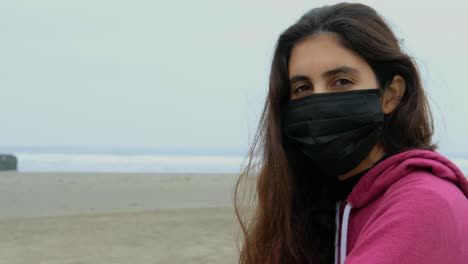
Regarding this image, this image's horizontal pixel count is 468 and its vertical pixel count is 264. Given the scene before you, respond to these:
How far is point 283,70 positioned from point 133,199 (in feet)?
41.6

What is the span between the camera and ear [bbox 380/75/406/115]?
1830 millimetres

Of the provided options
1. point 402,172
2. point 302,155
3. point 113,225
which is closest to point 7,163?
point 113,225

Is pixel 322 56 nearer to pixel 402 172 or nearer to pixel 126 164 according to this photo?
pixel 402 172

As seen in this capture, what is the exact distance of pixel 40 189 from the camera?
15.8 meters

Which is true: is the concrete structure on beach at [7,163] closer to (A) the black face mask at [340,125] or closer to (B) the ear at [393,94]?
(A) the black face mask at [340,125]

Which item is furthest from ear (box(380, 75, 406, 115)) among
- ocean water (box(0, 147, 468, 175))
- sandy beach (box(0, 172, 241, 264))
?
ocean water (box(0, 147, 468, 175))

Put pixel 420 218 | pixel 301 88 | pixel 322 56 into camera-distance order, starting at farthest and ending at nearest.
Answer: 1. pixel 301 88
2. pixel 322 56
3. pixel 420 218

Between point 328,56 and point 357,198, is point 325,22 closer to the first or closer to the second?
point 328,56

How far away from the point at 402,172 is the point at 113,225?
8.45m

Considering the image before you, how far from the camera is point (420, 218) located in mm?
1215

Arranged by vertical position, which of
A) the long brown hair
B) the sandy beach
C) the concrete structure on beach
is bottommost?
the concrete structure on beach

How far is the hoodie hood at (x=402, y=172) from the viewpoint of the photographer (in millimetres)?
1363

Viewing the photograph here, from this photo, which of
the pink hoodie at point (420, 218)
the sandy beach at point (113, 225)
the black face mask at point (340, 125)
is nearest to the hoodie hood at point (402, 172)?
the pink hoodie at point (420, 218)

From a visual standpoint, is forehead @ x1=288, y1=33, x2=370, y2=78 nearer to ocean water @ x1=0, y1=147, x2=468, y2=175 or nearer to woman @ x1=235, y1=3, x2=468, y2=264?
woman @ x1=235, y1=3, x2=468, y2=264
